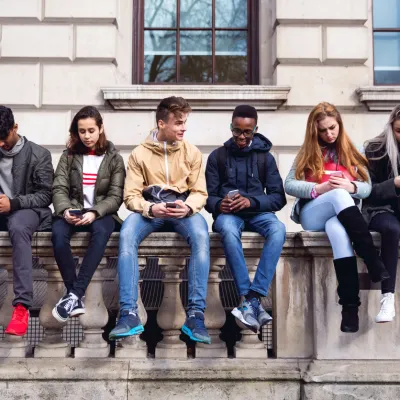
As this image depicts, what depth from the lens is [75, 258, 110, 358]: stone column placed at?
4.02 m

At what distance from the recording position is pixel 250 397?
12.7 ft

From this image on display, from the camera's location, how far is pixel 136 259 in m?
3.90

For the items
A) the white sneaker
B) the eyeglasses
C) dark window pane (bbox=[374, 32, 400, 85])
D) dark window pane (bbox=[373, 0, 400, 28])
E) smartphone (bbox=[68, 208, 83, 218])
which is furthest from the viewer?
dark window pane (bbox=[373, 0, 400, 28])

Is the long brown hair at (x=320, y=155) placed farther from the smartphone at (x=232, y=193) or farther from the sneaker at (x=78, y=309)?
the sneaker at (x=78, y=309)

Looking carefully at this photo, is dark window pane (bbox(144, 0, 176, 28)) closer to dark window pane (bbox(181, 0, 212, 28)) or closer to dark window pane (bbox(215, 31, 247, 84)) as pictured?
dark window pane (bbox(181, 0, 212, 28))

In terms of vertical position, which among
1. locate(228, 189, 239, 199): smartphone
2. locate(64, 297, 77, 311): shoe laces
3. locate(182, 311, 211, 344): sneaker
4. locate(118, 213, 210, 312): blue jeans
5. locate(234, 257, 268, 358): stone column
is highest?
locate(228, 189, 239, 199): smartphone

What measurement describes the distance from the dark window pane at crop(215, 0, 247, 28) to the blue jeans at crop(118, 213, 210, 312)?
5.10 meters

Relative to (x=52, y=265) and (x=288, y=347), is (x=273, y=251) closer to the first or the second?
(x=288, y=347)

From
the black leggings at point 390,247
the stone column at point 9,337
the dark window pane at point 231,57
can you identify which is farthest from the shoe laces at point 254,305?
the dark window pane at point 231,57

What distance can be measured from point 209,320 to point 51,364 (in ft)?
3.64

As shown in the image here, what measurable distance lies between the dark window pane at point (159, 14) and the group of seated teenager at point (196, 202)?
4.25 meters

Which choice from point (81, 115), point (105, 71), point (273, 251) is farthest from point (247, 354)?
point (105, 71)

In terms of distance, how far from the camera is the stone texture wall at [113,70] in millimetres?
7793

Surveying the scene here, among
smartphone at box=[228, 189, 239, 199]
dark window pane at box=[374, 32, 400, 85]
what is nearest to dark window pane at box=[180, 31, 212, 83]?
dark window pane at box=[374, 32, 400, 85]
